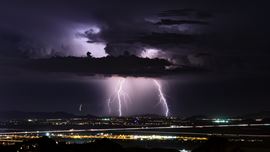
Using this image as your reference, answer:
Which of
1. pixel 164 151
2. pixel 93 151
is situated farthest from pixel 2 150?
pixel 164 151

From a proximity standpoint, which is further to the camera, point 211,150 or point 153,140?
point 153,140

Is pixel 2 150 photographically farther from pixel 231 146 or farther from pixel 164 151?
pixel 231 146

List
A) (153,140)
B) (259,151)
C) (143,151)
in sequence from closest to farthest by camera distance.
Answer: (143,151) → (259,151) → (153,140)

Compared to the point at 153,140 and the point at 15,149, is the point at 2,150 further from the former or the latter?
the point at 153,140

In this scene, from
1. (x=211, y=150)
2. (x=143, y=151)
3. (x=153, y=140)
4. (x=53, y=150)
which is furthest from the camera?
(x=153, y=140)

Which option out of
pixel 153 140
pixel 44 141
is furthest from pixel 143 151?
pixel 153 140

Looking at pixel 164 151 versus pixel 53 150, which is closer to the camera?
pixel 53 150

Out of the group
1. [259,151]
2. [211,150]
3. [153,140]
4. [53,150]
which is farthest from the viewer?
[153,140]

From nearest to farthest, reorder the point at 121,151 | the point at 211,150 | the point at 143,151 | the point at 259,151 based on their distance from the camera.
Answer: the point at 211,150
the point at 121,151
the point at 143,151
the point at 259,151
